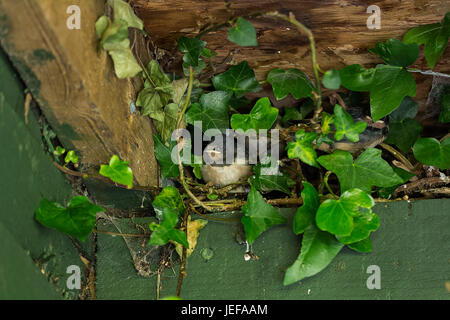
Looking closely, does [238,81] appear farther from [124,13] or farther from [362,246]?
[362,246]

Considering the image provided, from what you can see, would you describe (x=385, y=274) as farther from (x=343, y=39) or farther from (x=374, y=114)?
(x=343, y=39)

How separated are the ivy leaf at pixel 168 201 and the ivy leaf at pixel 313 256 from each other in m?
0.33

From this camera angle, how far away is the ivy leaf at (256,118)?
1.22 metres

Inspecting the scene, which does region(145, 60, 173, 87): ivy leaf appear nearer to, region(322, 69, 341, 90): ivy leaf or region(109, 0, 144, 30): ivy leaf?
region(109, 0, 144, 30): ivy leaf

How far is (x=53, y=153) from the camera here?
3.40ft

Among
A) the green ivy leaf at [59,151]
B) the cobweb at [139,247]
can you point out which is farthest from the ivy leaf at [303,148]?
the green ivy leaf at [59,151]

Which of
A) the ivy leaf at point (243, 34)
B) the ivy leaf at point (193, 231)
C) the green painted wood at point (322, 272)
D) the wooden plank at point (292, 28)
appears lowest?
the green painted wood at point (322, 272)

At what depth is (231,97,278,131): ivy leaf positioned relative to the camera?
4.00 ft

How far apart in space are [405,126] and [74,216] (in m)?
0.96

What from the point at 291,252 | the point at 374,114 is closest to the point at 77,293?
the point at 291,252

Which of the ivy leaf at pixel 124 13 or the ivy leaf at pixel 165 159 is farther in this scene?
the ivy leaf at pixel 165 159

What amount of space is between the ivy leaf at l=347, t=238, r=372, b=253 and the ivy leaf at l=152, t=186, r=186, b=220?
0.43 m

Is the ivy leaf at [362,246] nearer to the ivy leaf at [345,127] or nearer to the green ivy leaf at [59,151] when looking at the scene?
the ivy leaf at [345,127]

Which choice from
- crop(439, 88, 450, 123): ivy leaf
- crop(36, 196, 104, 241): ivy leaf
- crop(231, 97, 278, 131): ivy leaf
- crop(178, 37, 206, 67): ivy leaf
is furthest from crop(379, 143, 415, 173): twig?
crop(36, 196, 104, 241): ivy leaf
